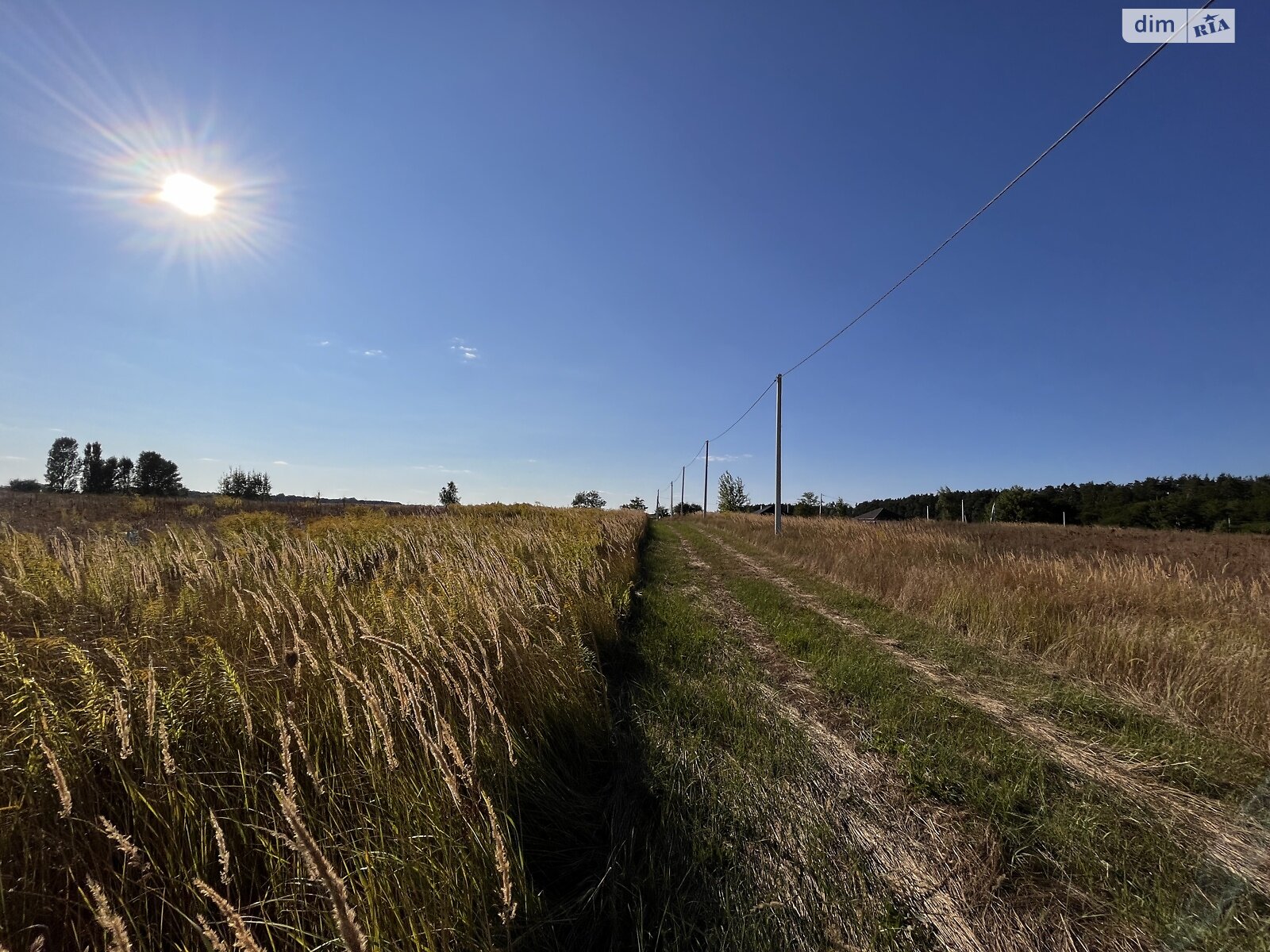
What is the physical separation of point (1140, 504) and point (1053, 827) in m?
62.6

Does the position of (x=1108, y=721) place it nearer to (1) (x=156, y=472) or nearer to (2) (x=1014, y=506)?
(2) (x=1014, y=506)

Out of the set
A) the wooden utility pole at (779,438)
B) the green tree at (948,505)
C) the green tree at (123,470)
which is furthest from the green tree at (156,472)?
the green tree at (948,505)

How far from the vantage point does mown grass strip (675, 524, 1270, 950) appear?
2037mm

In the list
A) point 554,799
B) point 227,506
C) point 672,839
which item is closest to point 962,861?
point 672,839

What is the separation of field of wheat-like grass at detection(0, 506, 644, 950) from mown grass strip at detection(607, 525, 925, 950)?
56 cm

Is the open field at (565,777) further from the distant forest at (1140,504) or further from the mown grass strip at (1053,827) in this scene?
the distant forest at (1140,504)

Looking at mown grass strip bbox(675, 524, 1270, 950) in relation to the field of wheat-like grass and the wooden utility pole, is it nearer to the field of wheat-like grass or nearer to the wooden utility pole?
the field of wheat-like grass

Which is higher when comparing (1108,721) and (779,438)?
(779,438)

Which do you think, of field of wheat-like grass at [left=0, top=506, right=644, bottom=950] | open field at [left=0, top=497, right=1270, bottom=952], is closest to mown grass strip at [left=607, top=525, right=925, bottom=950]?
open field at [left=0, top=497, right=1270, bottom=952]

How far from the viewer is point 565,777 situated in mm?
2875

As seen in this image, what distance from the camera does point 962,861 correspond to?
2355mm

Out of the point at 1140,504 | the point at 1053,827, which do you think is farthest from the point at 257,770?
the point at 1140,504

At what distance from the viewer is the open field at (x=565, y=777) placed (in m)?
1.62

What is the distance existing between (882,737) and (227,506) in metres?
26.3
